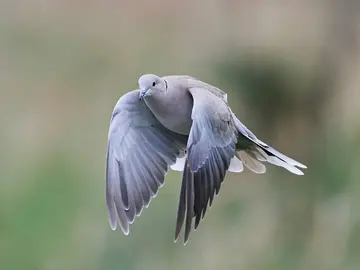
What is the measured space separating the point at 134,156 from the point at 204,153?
21 centimetres

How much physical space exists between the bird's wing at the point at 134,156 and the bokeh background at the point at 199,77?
76cm

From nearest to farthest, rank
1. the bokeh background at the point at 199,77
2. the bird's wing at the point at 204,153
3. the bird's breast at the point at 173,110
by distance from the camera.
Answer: the bird's wing at the point at 204,153, the bird's breast at the point at 173,110, the bokeh background at the point at 199,77

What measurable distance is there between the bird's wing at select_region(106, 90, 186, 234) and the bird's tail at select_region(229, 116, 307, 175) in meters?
0.10

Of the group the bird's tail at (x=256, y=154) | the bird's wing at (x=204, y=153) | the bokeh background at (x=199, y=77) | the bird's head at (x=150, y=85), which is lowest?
the bokeh background at (x=199, y=77)

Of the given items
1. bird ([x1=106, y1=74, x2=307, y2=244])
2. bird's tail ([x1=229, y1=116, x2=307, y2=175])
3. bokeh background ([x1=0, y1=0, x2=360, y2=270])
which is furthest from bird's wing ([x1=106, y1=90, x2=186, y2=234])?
bokeh background ([x1=0, y1=0, x2=360, y2=270])

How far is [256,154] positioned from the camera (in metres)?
1.24

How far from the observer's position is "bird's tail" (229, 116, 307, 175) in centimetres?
115

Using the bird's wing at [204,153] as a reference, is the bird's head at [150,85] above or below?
above

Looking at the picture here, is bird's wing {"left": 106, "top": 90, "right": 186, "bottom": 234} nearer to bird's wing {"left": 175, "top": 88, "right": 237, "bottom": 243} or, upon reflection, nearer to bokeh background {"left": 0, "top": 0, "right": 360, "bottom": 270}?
bird's wing {"left": 175, "top": 88, "right": 237, "bottom": 243}

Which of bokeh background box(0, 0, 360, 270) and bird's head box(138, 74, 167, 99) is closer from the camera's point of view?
bird's head box(138, 74, 167, 99)

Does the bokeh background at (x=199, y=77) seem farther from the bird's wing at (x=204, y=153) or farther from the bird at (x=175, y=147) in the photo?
the bird's wing at (x=204, y=153)

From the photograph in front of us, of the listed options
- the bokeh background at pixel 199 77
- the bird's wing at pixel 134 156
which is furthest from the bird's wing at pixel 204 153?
the bokeh background at pixel 199 77

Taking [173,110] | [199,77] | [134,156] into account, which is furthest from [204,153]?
[199,77]

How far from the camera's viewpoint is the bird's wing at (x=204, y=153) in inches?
37.5
